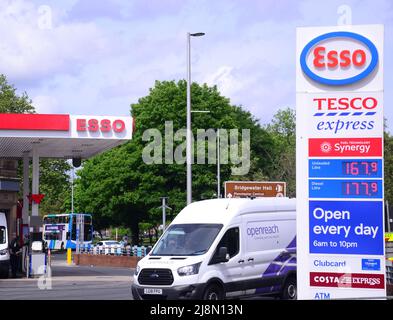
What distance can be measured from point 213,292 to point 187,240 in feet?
4.39

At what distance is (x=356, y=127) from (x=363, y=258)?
6.91 feet

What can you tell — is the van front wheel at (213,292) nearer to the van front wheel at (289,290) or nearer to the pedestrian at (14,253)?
the van front wheel at (289,290)

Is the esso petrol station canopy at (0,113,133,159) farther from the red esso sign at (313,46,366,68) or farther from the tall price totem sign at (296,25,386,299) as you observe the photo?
the red esso sign at (313,46,366,68)

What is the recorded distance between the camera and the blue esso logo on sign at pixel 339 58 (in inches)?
496

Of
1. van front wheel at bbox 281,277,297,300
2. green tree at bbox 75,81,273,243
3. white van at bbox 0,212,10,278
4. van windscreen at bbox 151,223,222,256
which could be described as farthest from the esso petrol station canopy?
green tree at bbox 75,81,273,243

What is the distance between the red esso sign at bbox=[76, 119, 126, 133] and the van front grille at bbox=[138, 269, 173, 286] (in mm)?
13594

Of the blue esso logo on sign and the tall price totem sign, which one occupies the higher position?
the blue esso logo on sign

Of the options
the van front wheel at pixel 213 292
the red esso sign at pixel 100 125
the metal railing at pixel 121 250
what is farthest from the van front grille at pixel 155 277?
the metal railing at pixel 121 250

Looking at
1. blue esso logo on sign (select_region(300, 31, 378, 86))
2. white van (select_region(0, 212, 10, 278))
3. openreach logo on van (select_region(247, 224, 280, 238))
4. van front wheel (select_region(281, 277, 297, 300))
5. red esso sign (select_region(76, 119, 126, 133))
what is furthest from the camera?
red esso sign (select_region(76, 119, 126, 133))

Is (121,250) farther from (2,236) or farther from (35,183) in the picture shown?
(2,236)

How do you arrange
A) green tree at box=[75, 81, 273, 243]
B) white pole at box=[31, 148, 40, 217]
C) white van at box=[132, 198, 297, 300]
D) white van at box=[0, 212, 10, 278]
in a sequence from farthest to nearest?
green tree at box=[75, 81, 273, 243] < white pole at box=[31, 148, 40, 217] < white van at box=[0, 212, 10, 278] < white van at box=[132, 198, 297, 300]

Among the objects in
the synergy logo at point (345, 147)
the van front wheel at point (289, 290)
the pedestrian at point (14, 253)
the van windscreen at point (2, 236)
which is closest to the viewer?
the synergy logo at point (345, 147)

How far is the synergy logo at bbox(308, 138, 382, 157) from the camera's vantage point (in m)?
12.8

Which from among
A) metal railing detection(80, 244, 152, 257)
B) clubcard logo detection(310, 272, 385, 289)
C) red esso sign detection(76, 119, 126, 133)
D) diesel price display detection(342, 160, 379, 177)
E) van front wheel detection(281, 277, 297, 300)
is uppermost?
red esso sign detection(76, 119, 126, 133)
